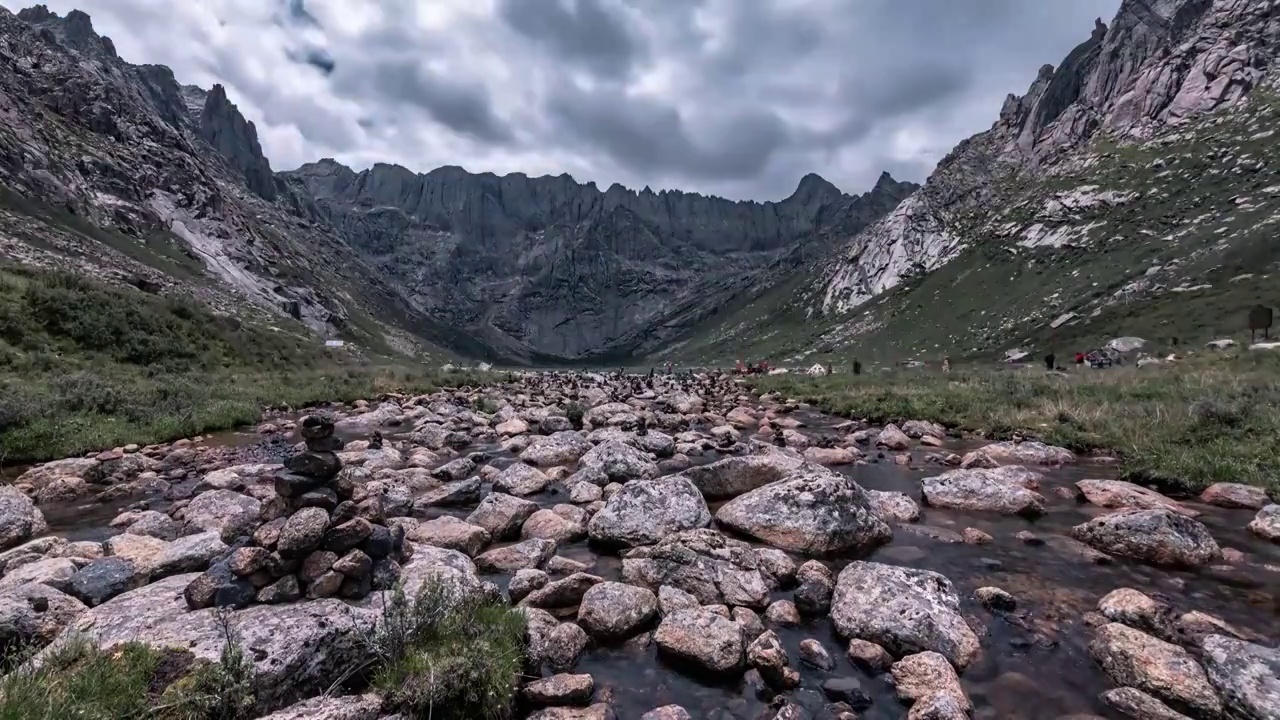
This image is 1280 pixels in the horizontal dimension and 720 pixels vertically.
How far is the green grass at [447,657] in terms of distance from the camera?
4848mm

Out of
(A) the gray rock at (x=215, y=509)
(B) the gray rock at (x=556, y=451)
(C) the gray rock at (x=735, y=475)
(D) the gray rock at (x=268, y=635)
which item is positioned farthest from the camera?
(B) the gray rock at (x=556, y=451)

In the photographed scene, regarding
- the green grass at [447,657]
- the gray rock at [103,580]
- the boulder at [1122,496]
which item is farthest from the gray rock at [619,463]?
the boulder at [1122,496]

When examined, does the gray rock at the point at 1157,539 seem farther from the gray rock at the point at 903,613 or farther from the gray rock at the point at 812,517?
the gray rock at the point at 903,613

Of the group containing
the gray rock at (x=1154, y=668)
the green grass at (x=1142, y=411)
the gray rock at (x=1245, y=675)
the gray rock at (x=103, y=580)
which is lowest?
the gray rock at (x=103, y=580)

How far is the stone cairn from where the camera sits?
19.5 feet

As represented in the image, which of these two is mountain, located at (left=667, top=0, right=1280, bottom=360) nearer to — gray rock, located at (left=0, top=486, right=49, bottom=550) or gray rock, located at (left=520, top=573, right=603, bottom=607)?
gray rock, located at (left=520, top=573, right=603, bottom=607)

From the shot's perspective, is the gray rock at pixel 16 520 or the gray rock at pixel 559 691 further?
the gray rock at pixel 16 520

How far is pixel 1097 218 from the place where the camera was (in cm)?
8925

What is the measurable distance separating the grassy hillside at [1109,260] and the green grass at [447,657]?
4885 centimetres

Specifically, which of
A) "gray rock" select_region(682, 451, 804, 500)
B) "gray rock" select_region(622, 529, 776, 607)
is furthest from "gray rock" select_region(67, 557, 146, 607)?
"gray rock" select_region(682, 451, 804, 500)

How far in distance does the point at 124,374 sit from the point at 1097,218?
117 meters

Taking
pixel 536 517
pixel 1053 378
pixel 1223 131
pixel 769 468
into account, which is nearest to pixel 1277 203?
pixel 1223 131

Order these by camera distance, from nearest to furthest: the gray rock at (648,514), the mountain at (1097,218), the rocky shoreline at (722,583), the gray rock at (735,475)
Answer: the rocky shoreline at (722,583)
the gray rock at (648,514)
the gray rock at (735,475)
the mountain at (1097,218)

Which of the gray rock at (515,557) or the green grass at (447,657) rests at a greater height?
the green grass at (447,657)
